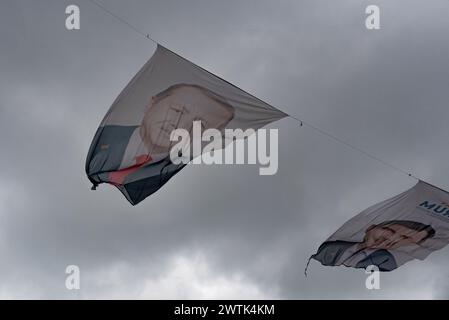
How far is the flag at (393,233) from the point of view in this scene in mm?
25406

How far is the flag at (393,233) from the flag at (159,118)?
7.79 metres

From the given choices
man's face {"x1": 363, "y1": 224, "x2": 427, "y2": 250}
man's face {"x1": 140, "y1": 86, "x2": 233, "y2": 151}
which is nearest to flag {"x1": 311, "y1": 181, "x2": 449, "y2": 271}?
man's face {"x1": 363, "y1": 224, "x2": 427, "y2": 250}

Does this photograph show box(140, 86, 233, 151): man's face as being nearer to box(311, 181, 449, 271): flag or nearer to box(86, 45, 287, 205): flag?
box(86, 45, 287, 205): flag

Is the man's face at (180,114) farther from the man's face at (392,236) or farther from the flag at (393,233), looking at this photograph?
the man's face at (392,236)

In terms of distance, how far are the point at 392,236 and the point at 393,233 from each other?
0.14 m

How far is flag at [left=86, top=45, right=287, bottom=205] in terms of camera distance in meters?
21.6

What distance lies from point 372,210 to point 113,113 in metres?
11.9

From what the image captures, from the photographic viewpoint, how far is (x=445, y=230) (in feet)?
85.4

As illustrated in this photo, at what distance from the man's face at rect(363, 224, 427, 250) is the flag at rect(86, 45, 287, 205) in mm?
8136

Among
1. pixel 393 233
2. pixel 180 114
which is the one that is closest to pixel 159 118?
pixel 180 114

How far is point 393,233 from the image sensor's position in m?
26.0

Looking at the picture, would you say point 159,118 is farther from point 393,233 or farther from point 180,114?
point 393,233

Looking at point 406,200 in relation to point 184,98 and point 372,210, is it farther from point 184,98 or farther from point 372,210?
point 184,98

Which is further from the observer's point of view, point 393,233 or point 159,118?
point 393,233
